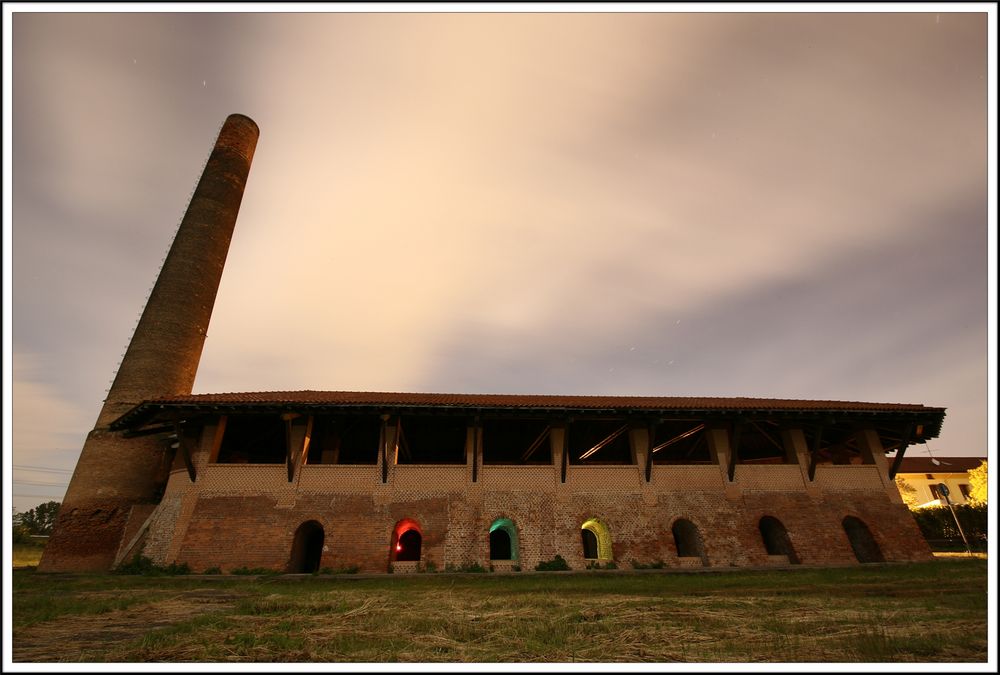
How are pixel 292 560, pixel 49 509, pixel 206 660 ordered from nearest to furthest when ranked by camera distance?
1. pixel 206 660
2. pixel 292 560
3. pixel 49 509

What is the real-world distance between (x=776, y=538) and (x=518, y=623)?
13.9 meters

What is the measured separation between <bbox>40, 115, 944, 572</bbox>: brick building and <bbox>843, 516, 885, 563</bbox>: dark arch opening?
5cm

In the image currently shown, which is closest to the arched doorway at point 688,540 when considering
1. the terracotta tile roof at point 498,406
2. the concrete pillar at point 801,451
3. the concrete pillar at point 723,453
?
the concrete pillar at point 723,453

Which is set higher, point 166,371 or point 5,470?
point 166,371

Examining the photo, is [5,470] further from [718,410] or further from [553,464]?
[718,410]

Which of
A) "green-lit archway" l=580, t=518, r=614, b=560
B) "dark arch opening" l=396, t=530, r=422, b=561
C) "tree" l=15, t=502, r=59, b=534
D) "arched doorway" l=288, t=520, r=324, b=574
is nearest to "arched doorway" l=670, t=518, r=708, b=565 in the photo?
"green-lit archway" l=580, t=518, r=614, b=560

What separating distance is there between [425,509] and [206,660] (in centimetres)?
1055

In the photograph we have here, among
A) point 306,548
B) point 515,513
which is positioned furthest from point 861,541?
point 306,548

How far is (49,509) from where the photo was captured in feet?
210

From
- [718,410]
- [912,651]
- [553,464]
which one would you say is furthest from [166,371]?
[912,651]

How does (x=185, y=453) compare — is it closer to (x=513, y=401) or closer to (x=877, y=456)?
(x=513, y=401)

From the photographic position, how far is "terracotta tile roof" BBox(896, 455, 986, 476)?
4869 centimetres

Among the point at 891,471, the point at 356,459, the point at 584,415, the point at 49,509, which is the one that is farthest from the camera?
the point at 49,509

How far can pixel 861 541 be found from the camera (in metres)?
15.8
